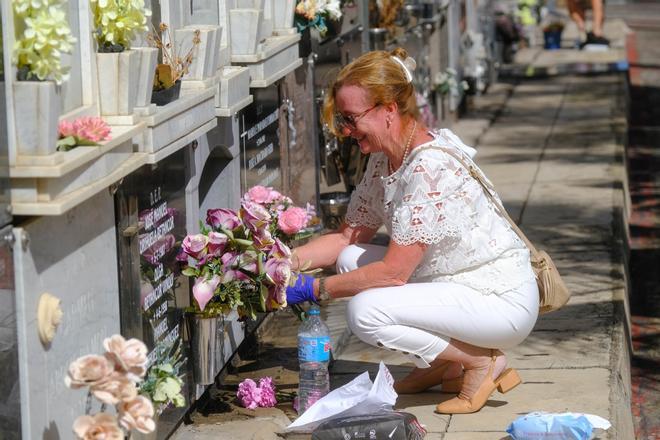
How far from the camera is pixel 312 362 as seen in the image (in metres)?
5.51

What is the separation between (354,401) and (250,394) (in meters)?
0.64

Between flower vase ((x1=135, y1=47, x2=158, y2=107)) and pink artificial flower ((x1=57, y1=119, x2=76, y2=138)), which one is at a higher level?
flower vase ((x1=135, y1=47, x2=158, y2=107))

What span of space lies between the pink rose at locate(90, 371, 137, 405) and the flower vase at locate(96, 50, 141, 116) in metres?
1.02

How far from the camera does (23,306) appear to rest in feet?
12.2

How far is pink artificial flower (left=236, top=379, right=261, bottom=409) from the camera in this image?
5.62m

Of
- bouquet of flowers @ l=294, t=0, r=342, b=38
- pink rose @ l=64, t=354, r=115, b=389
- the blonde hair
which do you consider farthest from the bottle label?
bouquet of flowers @ l=294, t=0, r=342, b=38

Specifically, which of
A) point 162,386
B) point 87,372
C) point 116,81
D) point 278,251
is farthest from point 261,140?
point 87,372

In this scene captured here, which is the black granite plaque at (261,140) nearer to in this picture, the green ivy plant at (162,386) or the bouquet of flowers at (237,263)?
the bouquet of flowers at (237,263)

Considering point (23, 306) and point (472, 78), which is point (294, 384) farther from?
point (472, 78)

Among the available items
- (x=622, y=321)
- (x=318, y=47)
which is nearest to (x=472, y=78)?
(x=318, y=47)

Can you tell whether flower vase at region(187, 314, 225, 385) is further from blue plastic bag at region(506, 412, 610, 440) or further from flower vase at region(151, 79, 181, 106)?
blue plastic bag at region(506, 412, 610, 440)

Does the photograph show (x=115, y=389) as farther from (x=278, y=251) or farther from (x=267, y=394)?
(x=267, y=394)

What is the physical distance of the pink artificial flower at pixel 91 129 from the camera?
4016 mm

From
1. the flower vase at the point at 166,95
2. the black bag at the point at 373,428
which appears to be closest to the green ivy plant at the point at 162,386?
the black bag at the point at 373,428
